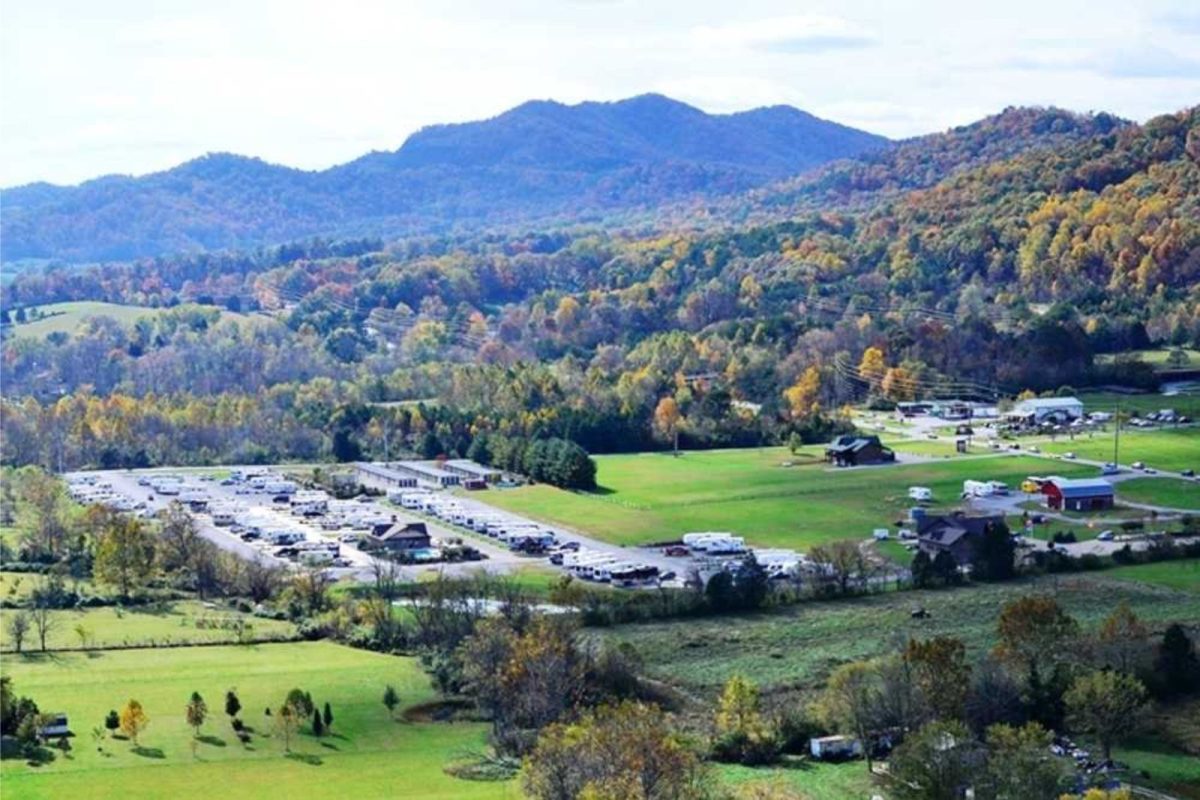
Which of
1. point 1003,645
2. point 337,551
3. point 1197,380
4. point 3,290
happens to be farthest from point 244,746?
point 3,290

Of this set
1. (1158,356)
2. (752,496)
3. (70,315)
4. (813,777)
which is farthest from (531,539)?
(70,315)

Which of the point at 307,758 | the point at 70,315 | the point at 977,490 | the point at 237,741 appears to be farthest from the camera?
the point at 70,315

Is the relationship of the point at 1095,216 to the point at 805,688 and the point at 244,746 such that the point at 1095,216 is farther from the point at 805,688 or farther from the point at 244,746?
the point at 244,746

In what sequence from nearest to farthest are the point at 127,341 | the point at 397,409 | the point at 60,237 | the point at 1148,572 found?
the point at 1148,572 → the point at 397,409 → the point at 127,341 → the point at 60,237

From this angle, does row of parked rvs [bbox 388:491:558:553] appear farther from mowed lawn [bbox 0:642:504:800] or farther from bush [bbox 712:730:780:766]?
bush [bbox 712:730:780:766]

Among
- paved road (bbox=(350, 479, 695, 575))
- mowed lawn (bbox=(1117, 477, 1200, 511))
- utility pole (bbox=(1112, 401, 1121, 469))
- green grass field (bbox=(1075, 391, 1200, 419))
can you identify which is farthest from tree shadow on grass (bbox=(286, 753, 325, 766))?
green grass field (bbox=(1075, 391, 1200, 419))

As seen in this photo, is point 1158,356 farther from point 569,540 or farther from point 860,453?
point 569,540
